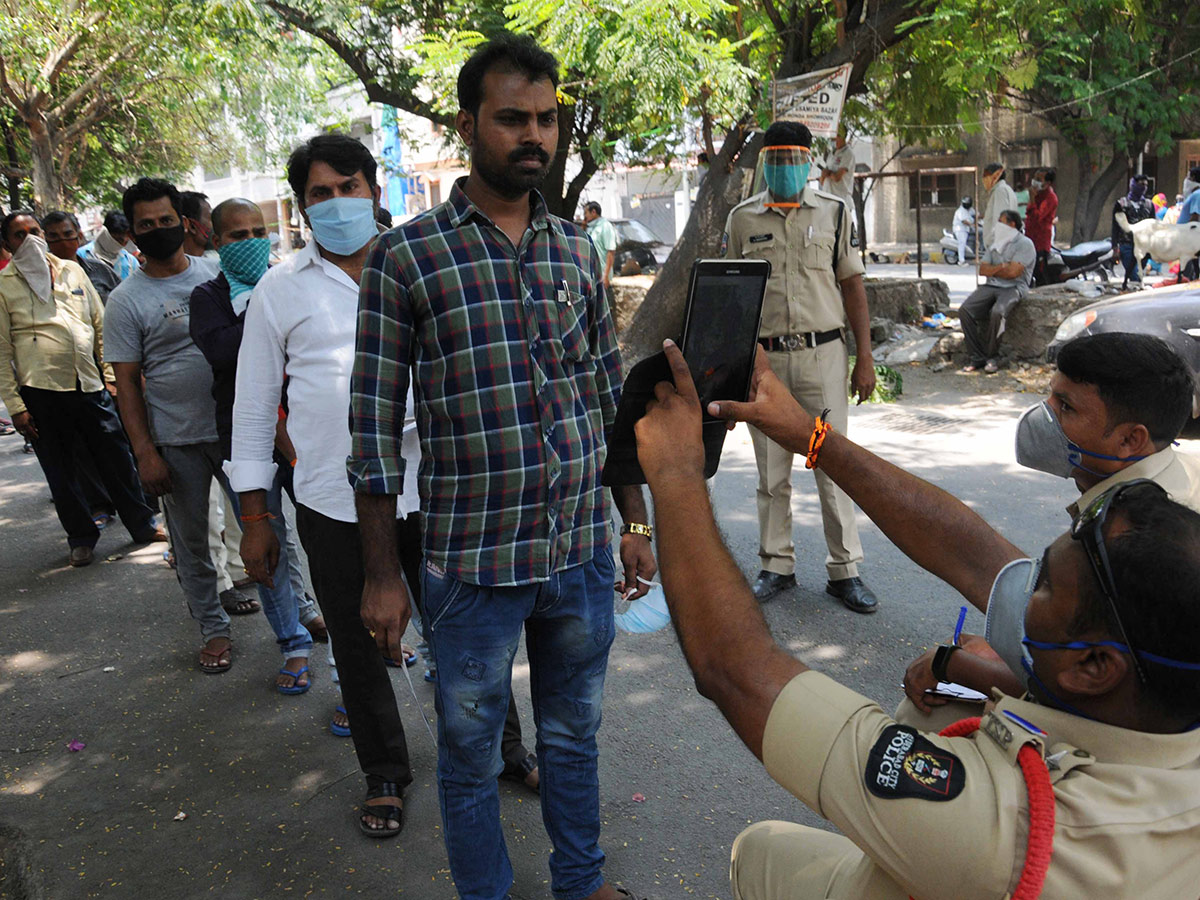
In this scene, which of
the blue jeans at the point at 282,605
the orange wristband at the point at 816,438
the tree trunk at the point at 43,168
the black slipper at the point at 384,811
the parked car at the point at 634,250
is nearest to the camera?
the orange wristband at the point at 816,438

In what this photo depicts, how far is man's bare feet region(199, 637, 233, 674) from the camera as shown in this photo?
442 centimetres

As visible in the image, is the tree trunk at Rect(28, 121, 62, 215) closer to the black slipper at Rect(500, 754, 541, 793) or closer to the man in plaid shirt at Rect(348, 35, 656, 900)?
the black slipper at Rect(500, 754, 541, 793)

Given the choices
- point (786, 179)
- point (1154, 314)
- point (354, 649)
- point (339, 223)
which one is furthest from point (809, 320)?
point (1154, 314)

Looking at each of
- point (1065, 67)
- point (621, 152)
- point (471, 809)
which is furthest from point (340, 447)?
point (1065, 67)

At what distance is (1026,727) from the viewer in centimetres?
138

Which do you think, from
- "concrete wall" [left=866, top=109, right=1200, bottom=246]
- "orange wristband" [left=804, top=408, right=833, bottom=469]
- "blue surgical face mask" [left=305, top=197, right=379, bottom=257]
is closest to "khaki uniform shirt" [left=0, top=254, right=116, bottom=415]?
"blue surgical face mask" [left=305, top=197, right=379, bottom=257]

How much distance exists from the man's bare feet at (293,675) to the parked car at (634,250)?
1877cm

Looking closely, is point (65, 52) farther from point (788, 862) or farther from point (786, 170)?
point (788, 862)

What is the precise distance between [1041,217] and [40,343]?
40.2 ft

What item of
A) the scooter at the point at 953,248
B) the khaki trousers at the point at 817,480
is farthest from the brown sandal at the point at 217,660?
the scooter at the point at 953,248

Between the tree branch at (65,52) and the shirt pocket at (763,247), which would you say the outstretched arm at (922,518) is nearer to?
the shirt pocket at (763,247)

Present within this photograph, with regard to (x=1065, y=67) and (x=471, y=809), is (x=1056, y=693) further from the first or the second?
(x=1065, y=67)

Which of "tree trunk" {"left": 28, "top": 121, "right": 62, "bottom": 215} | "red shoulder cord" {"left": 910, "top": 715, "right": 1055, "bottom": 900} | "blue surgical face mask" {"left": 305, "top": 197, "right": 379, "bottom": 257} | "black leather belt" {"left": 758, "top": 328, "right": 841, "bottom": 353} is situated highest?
"tree trunk" {"left": 28, "top": 121, "right": 62, "bottom": 215}

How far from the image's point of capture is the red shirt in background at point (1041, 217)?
13.4 meters
